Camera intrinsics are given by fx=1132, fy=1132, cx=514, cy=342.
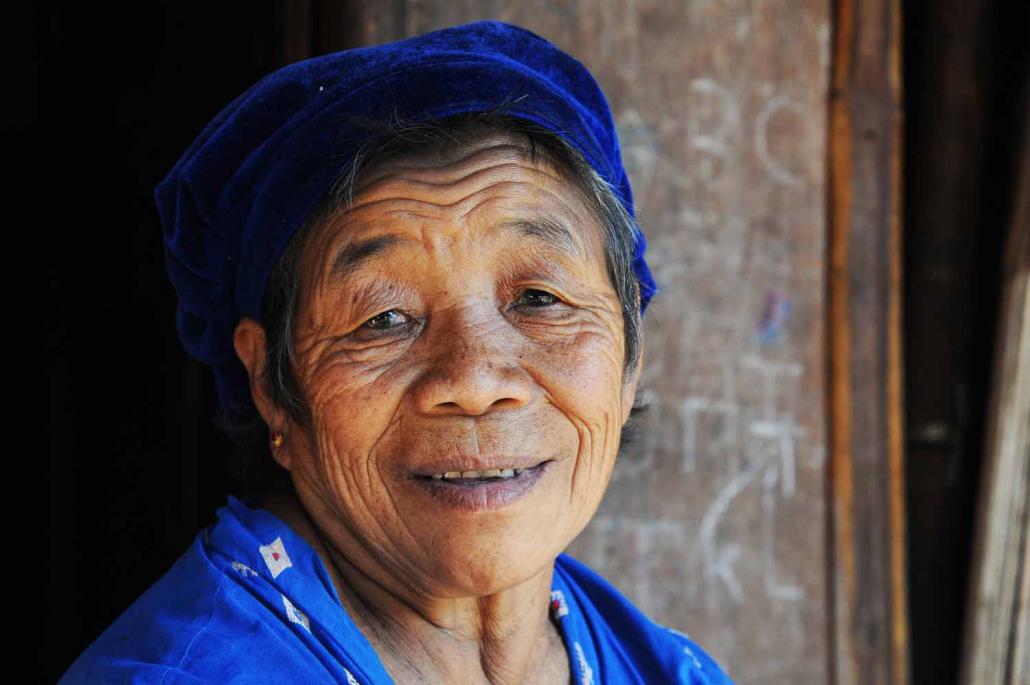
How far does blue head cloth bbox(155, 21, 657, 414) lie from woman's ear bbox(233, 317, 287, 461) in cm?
3

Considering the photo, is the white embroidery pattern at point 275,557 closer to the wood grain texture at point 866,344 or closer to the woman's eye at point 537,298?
the woman's eye at point 537,298

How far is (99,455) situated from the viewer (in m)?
3.27

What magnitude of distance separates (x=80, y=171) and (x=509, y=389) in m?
2.27

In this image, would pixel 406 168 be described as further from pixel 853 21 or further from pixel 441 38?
pixel 853 21

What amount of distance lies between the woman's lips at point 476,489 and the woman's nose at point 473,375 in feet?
0.32

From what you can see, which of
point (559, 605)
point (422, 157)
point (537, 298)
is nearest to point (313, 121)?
point (422, 157)

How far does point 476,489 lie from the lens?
1.57 meters

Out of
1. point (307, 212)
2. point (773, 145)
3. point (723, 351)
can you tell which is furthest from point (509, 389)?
point (773, 145)

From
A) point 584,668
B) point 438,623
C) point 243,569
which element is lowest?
point 584,668

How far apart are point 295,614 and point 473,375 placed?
39 centimetres

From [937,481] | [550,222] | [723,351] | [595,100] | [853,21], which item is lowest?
[937,481]

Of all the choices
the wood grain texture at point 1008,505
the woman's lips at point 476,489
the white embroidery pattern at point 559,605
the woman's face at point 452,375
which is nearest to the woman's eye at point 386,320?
the woman's face at point 452,375

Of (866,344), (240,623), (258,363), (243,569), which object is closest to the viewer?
(240,623)

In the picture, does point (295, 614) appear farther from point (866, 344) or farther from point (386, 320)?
point (866, 344)
